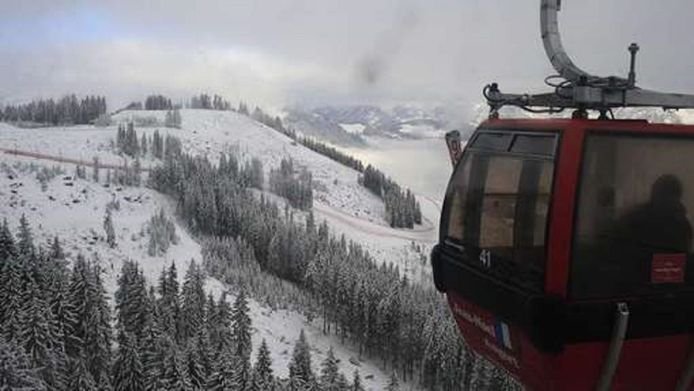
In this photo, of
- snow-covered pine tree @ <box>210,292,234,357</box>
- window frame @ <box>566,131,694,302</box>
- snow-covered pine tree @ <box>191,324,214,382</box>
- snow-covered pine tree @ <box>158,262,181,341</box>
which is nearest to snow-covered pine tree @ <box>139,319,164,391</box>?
snow-covered pine tree @ <box>191,324,214,382</box>

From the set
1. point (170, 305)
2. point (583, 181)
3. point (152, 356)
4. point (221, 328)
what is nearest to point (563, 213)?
point (583, 181)

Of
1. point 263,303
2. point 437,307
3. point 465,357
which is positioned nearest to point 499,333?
point 465,357

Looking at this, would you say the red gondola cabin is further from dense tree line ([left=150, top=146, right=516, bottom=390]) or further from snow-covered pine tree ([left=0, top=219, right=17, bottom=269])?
dense tree line ([left=150, top=146, right=516, bottom=390])

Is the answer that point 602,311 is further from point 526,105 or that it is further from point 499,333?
point 526,105

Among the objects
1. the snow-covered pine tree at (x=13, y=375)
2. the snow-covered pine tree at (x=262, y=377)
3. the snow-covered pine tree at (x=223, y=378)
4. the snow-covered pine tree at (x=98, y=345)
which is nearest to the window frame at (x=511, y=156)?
the snow-covered pine tree at (x=13, y=375)

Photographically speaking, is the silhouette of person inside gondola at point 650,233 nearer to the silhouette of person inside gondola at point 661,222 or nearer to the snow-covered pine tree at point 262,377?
the silhouette of person inside gondola at point 661,222

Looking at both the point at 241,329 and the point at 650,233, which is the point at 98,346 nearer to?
the point at 241,329
